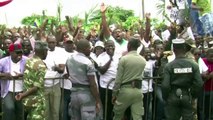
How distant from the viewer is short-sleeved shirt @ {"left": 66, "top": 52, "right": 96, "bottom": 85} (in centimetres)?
860

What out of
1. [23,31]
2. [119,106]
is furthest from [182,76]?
[23,31]

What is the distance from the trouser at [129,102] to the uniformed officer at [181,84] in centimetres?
57

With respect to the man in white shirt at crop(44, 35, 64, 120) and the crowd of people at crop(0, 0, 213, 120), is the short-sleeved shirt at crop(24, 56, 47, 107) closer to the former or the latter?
the crowd of people at crop(0, 0, 213, 120)

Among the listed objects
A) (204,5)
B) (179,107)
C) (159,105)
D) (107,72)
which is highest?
(204,5)

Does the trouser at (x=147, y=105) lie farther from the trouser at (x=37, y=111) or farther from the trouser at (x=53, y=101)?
the trouser at (x=37, y=111)

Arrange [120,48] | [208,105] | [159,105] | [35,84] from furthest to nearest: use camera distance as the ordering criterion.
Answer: [120,48] < [159,105] < [208,105] < [35,84]

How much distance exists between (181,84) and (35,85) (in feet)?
7.94

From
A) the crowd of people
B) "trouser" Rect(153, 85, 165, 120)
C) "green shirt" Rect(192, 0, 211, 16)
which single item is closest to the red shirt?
the crowd of people

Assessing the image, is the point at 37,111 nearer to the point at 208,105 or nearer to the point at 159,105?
the point at 159,105

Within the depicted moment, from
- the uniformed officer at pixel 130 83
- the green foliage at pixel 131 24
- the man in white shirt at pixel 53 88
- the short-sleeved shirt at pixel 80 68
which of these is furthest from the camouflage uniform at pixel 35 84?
the green foliage at pixel 131 24

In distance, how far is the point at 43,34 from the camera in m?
11.6

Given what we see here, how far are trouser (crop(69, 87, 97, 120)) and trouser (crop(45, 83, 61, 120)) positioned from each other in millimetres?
990

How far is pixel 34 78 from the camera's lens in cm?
864

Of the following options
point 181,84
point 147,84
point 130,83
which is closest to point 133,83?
point 130,83
